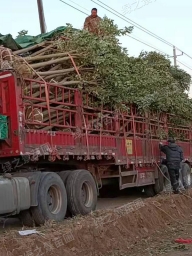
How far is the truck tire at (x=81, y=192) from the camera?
859cm

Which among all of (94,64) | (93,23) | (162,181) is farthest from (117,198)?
(93,23)

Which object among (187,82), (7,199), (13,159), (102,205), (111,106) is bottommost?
(102,205)

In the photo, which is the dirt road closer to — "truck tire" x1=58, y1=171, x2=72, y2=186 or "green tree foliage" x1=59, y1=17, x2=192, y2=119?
"truck tire" x1=58, y1=171, x2=72, y2=186

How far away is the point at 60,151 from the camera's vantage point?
8.22 m

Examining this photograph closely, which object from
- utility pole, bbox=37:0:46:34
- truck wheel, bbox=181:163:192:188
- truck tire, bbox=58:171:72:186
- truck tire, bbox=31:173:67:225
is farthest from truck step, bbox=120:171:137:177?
utility pole, bbox=37:0:46:34

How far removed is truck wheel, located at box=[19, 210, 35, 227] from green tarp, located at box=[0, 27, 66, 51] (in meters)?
3.49

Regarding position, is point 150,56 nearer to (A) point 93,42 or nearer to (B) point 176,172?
(B) point 176,172

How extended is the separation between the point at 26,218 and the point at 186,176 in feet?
26.7

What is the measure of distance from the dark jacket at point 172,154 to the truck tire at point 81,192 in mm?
3838

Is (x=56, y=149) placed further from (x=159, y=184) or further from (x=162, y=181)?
(x=162, y=181)

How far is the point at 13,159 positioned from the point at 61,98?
1589mm

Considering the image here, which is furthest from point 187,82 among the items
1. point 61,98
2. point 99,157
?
point 61,98

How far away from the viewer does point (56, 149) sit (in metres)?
8.09

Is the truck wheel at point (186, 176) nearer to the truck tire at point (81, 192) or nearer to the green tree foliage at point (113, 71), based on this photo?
the green tree foliage at point (113, 71)
